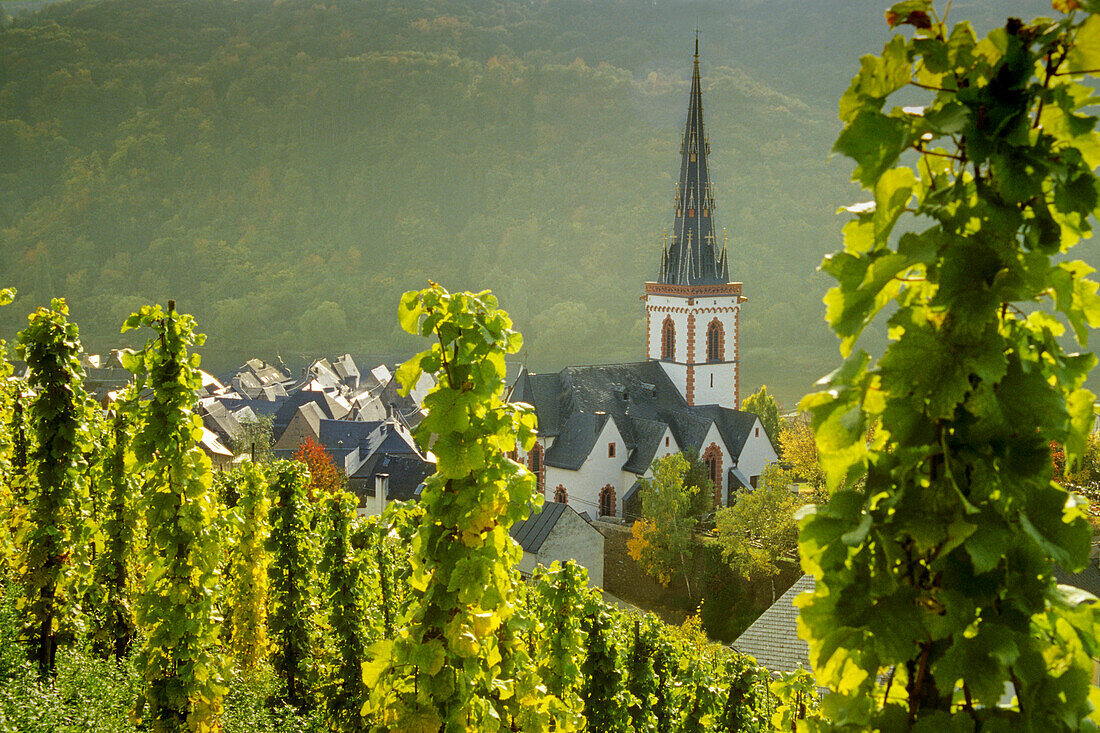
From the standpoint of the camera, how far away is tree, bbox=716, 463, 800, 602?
24.5 m

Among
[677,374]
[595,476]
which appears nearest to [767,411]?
[677,374]

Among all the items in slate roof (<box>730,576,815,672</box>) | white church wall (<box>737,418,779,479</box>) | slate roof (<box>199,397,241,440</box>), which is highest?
slate roof (<box>199,397,241,440</box>)

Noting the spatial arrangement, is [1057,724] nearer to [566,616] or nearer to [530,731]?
[530,731]

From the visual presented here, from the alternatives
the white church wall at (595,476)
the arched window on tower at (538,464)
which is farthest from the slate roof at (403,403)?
the white church wall at (595,476)

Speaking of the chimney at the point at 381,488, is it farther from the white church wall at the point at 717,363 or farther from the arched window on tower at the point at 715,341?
the arched window on tower at the point at 715,341

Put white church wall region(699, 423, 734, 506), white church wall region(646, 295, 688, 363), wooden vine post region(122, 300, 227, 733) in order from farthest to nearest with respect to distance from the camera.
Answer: white church wall region(646, 295, 688, 363) → white church wall region(699, 423, 734, 506) → wooden vine post region(122, 300, 227, 733)

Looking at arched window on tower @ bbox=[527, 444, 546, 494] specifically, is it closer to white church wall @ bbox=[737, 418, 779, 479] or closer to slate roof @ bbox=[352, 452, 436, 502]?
slate roof @ bbox=[352, 452, 436, 502]

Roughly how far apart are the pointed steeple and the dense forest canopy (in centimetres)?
5217

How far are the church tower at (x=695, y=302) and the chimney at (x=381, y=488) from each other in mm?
13911

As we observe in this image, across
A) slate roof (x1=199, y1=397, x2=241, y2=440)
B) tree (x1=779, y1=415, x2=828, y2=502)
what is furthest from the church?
slate roof (x1=199, y1=397, x2=241, y2=440)

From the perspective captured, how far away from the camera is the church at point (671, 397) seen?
33.4 meters

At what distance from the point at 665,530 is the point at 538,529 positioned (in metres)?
4.03

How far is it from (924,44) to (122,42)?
211417mm

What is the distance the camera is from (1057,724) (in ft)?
6.11
